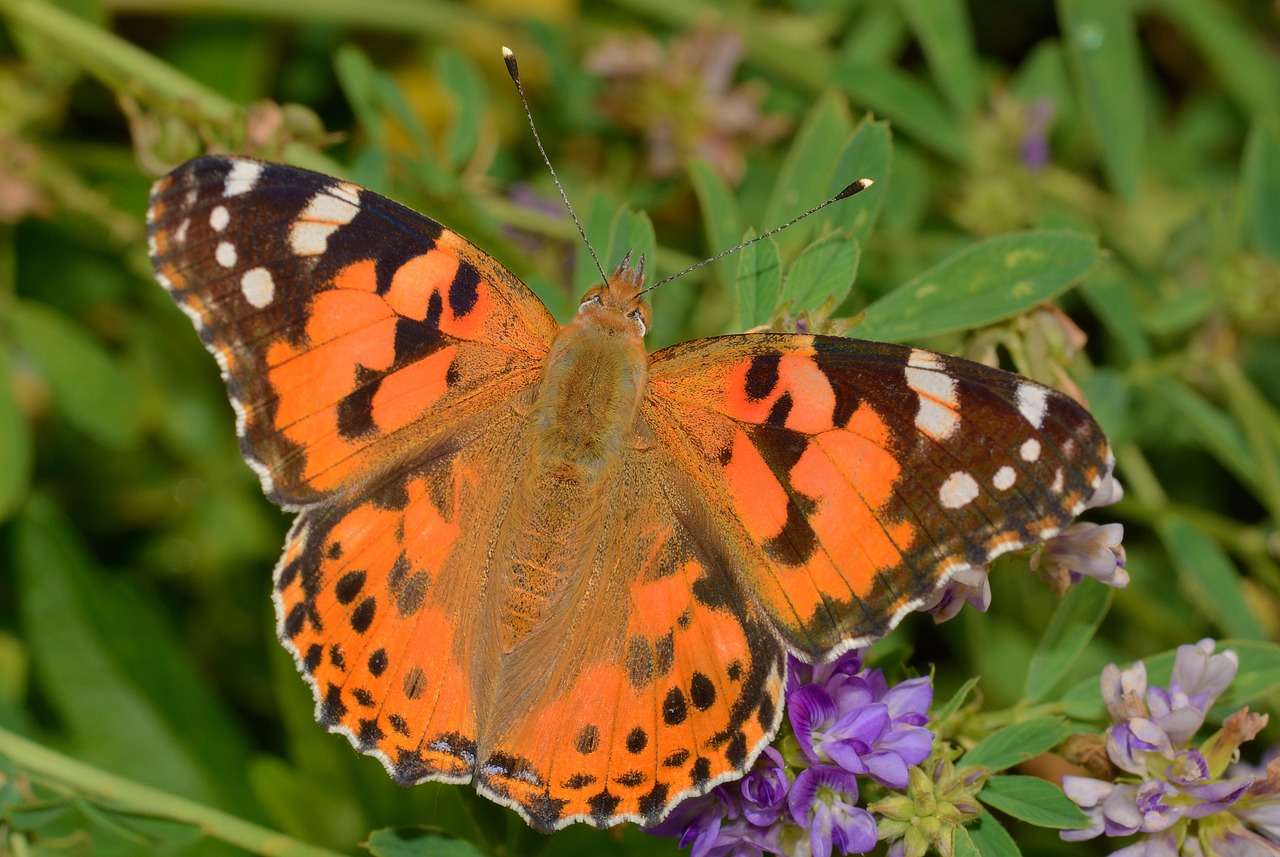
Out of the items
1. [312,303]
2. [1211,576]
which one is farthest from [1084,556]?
[312,303]

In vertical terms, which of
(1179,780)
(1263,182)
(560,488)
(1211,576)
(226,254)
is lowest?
(1211,576)

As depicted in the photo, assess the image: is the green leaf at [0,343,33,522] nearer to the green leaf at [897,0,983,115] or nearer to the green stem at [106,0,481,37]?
the green stem at [106,0,481,37]

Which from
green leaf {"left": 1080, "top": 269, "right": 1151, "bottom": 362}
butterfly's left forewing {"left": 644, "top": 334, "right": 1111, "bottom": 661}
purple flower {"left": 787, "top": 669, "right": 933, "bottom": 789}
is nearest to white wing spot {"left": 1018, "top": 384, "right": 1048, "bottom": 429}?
butterfly's left forewing {"left": 644, "top": 334, "right": 1111, "bottom": 661}

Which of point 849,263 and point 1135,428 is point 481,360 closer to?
point 849,263

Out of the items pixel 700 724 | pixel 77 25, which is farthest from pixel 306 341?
pixel 77 25

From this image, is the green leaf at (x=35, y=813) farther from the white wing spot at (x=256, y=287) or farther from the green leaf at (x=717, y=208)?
the green leaf at (x=717, y=208)

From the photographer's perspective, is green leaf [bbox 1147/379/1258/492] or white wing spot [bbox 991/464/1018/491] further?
green leaf [bbox 1147/379/1258/492]

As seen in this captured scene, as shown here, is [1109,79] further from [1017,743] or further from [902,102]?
[1017,743]
